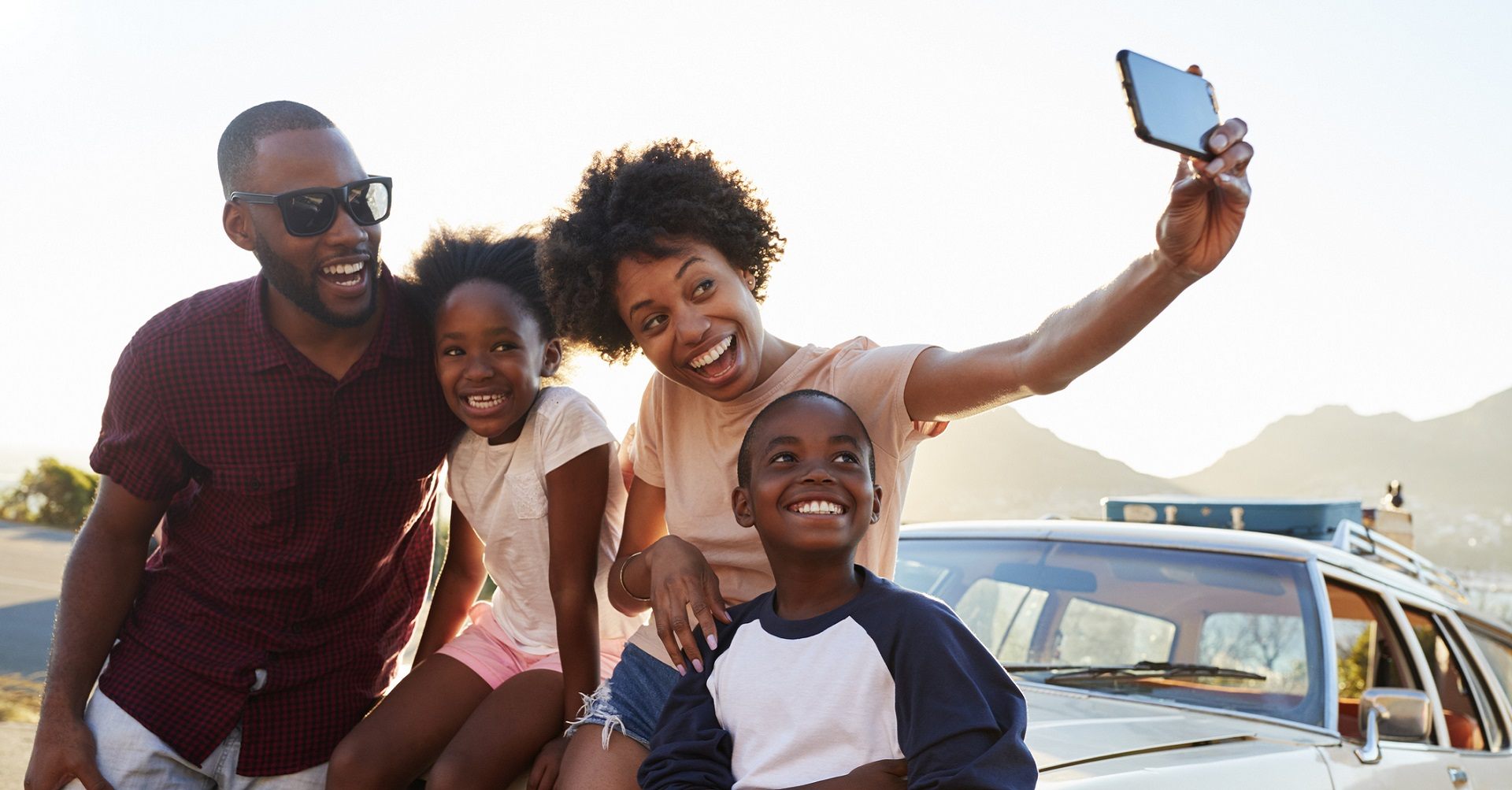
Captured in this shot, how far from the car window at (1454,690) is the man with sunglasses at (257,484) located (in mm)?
3828

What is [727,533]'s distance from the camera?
258cm

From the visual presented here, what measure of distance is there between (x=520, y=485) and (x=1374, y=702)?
2538 mm

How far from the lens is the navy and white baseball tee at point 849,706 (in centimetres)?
194

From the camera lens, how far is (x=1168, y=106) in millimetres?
1847

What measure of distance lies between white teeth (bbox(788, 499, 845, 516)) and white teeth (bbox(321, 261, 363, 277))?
138cm

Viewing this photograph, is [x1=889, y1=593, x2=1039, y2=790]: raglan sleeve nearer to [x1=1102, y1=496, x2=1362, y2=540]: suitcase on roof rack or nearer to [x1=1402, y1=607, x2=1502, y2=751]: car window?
[x1=1402, y1=607, x2=1502, y2=751]: car window

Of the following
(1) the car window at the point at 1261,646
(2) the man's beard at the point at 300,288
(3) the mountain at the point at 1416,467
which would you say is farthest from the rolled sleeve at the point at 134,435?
(3) the mountain at the point at 1416,467

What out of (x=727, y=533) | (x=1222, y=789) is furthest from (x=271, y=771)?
(x=1222, y=789)

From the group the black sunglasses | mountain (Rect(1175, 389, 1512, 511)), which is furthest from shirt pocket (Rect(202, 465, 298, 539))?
mountain (Rect(1175, 389, 1512, 511))

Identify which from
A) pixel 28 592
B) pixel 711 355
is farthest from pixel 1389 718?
pixel 28 592

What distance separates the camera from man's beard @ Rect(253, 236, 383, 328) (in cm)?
296

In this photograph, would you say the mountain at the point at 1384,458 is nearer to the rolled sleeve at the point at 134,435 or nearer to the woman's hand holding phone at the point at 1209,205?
the rolled sleeve at the point at 134,435

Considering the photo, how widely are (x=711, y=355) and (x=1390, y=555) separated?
3.86 m

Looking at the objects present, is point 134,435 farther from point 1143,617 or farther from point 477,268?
point 1143,617
